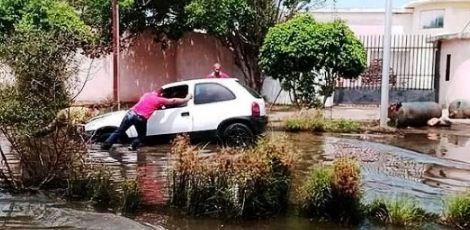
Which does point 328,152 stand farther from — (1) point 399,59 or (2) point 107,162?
(1) point 399,59

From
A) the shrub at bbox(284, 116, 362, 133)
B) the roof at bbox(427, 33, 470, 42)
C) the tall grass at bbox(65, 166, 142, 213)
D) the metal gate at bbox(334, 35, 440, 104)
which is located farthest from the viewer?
the metal gate at bbox(334, 35, 440, 104)

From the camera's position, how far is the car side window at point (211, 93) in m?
14.4

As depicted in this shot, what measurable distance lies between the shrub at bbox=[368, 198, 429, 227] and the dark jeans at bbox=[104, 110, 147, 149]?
22.7 ft

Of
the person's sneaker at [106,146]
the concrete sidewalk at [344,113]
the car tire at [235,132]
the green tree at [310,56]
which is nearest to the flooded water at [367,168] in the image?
the person's sneaker at [106,146]

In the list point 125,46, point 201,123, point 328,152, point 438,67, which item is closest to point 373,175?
point 328,152

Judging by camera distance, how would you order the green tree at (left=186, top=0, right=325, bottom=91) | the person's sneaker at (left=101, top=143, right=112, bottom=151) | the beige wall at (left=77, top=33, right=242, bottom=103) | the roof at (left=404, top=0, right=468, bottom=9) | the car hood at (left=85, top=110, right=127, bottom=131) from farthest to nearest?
1. the roof at (left=404, top=0, right=468, bottom=9)
2. the beige wall at (left=77, top=33, right=242, bottom=103)
3. the green tree at (left=186, top=0, right=325, bottom=91)
4. the car hood at (left=85, top=110, right=127, bottom=131)
5. the person's sneaker at (left=101, top=143, right=112, bottom=151)

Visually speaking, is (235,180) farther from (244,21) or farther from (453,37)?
(453,37)

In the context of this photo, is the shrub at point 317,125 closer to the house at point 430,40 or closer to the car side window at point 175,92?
the car side window at point 175,92

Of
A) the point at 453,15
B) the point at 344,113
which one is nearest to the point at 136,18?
the point at 344,113

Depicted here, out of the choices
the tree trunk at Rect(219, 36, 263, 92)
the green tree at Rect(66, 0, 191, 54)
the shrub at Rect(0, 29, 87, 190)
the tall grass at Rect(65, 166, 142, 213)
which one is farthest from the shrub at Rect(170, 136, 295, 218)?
the tree trunk at Rect(219, 36, 263, 92)

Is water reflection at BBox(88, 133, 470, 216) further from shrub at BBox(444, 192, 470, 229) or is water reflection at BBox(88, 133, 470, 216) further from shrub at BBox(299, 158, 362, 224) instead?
shrub at BBox(299, 158, 362, 224)

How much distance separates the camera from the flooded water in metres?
7.96

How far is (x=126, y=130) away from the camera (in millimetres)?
14242

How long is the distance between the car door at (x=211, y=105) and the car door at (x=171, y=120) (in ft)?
0.51
